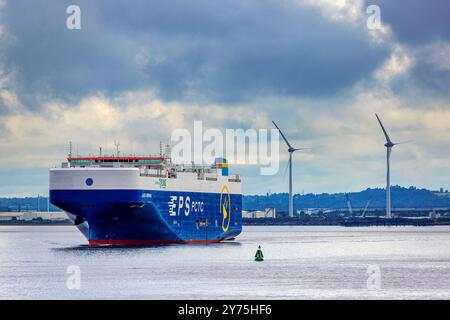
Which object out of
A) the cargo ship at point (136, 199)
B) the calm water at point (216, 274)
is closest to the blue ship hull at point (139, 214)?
the cargo ship at point (136, 199)

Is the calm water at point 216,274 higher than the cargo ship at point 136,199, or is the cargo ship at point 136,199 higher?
the cargo ship at point 136,199

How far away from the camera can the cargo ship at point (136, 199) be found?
10562cm

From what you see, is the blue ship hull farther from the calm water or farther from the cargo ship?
the calm water

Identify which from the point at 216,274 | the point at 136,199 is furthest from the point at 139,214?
the point at 216,274

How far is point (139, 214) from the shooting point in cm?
10800

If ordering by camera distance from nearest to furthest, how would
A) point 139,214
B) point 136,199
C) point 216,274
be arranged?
point 216,274
point 136,199
point 139,214

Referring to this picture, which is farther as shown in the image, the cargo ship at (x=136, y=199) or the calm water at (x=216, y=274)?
the cargo ship at (x=136, y=199)

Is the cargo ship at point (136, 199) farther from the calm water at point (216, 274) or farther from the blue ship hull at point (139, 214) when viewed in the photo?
the calm water at point (216, 274)

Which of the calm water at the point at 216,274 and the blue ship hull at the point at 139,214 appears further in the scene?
the blue ship hull at the point at 139,214

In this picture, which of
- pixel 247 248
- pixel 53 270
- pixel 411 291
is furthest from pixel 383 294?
pixel 247 248

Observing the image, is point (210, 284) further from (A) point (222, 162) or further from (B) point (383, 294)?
(A) point (222, 162)

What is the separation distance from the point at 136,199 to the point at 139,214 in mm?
2520

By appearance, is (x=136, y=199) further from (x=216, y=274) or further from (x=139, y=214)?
(x=216, y=274)

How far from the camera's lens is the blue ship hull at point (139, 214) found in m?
106
